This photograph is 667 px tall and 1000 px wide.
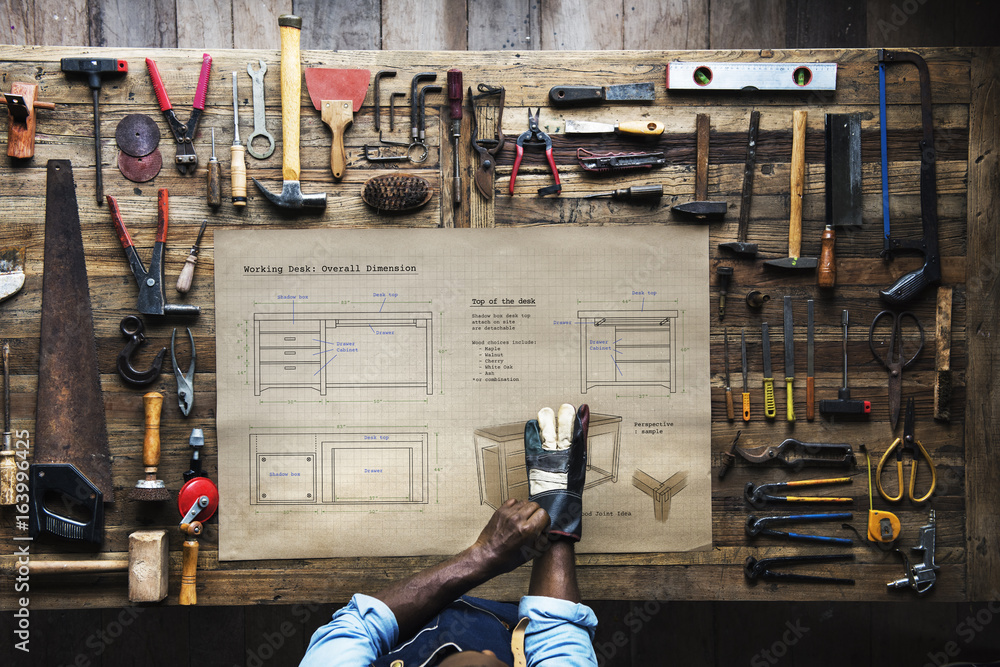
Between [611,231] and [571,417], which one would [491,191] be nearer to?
[611,231]

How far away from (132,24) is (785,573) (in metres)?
2.56

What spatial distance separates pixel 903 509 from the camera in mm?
1516

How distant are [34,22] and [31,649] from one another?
2.01 metres

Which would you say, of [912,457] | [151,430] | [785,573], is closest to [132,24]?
[151,430]

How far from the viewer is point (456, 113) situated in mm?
1476

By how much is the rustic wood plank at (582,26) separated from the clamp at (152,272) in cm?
125

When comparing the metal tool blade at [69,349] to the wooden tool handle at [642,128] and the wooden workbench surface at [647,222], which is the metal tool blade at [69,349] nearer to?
the wooden workbench surface at [647,222]

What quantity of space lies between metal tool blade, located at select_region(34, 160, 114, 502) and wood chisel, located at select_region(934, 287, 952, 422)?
229 centimetres

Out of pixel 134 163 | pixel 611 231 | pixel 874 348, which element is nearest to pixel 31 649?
pixel 134 163

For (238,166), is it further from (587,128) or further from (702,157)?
(702,157)

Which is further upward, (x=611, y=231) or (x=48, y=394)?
(x=611, y=231)

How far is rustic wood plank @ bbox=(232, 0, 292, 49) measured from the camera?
1.71m

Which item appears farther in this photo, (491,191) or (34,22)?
(34,22)

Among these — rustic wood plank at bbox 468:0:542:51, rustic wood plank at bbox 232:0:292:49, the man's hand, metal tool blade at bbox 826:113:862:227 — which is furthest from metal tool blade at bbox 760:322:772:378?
rustic wood plank at bbox 232:0:292:49
